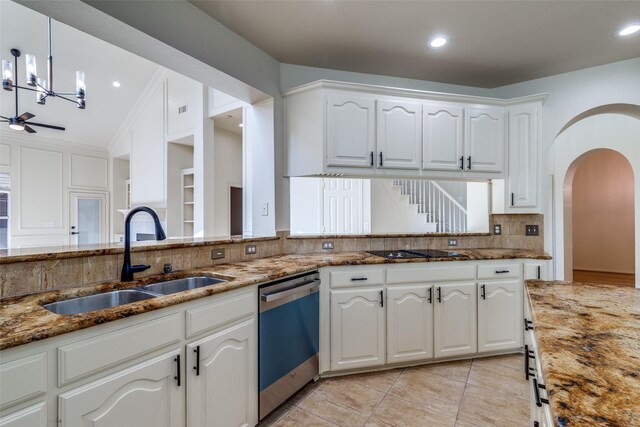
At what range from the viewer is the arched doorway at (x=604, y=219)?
20.1 feet

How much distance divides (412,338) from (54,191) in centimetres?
729

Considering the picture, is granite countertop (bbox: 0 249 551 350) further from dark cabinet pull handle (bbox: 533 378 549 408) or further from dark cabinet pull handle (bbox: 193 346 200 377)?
dark cabinet pull handle (bbox: 533 378 549 408)

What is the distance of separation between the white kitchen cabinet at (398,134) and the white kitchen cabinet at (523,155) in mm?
972

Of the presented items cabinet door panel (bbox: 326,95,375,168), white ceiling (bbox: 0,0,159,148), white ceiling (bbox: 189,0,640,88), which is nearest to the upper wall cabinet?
cabinet door panel (bbox: 326,95,375,168)

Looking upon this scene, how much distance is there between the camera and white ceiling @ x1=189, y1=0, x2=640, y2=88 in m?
2.10

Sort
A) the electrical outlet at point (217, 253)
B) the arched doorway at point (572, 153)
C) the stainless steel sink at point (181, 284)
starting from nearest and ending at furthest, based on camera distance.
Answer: the stainless steel sink at point (181, 284) → the electrical outlet at point (217, 253) → the arched doorway at point (572, 153)

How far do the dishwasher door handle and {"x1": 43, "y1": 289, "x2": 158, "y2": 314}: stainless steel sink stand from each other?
58 centimetres

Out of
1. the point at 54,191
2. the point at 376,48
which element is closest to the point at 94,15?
the point at 376,48

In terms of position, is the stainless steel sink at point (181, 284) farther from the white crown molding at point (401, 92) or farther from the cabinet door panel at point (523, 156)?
the cabinet door panel at point (523, 156)

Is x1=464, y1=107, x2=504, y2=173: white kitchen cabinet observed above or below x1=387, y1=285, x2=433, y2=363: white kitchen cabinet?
above

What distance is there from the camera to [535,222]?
3152 millimetres

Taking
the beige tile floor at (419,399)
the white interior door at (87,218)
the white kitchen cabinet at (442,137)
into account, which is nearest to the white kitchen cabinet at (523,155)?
the white kitchen cabinet at (442,137)

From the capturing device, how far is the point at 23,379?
0.92 m

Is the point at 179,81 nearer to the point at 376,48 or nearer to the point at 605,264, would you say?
the point at 376,48
